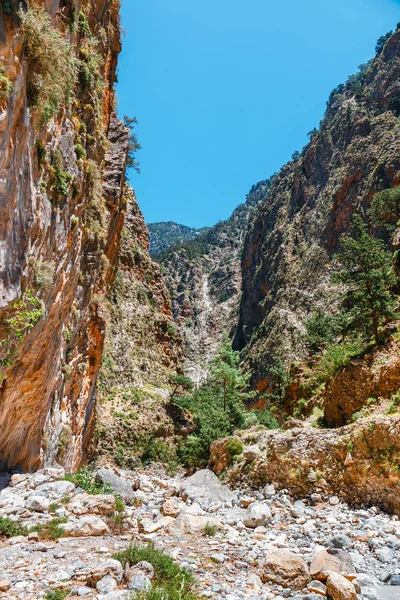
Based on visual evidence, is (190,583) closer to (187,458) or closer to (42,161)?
(42,161)

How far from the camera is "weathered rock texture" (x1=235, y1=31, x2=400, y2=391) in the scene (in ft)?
164

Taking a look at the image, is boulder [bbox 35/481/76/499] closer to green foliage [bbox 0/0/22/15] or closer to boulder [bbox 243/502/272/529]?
boulder [bbox 243/502/272/529]

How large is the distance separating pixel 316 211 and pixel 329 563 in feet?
204

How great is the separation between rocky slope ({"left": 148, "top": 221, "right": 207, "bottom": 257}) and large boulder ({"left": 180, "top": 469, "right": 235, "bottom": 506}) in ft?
447

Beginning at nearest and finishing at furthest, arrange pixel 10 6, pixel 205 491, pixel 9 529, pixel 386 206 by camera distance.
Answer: pixel 10 6 < pixel 9 529 < pixel 205 491 < pixel 386 206

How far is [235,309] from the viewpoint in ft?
300

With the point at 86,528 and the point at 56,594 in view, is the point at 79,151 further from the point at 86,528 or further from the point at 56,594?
the point at 56,594

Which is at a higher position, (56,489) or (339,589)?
(339,589)

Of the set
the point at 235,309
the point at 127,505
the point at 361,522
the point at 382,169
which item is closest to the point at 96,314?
the point at 127,505

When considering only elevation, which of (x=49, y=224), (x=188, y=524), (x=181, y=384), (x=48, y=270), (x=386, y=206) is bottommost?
(x=188, y=524)

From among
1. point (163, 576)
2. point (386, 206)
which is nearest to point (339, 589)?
point (163, 576)

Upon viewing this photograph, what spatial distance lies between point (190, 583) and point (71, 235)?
33.2ft

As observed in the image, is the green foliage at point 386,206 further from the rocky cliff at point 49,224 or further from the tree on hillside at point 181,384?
the tree on hillside at point 181,384

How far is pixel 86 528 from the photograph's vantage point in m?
6.87
